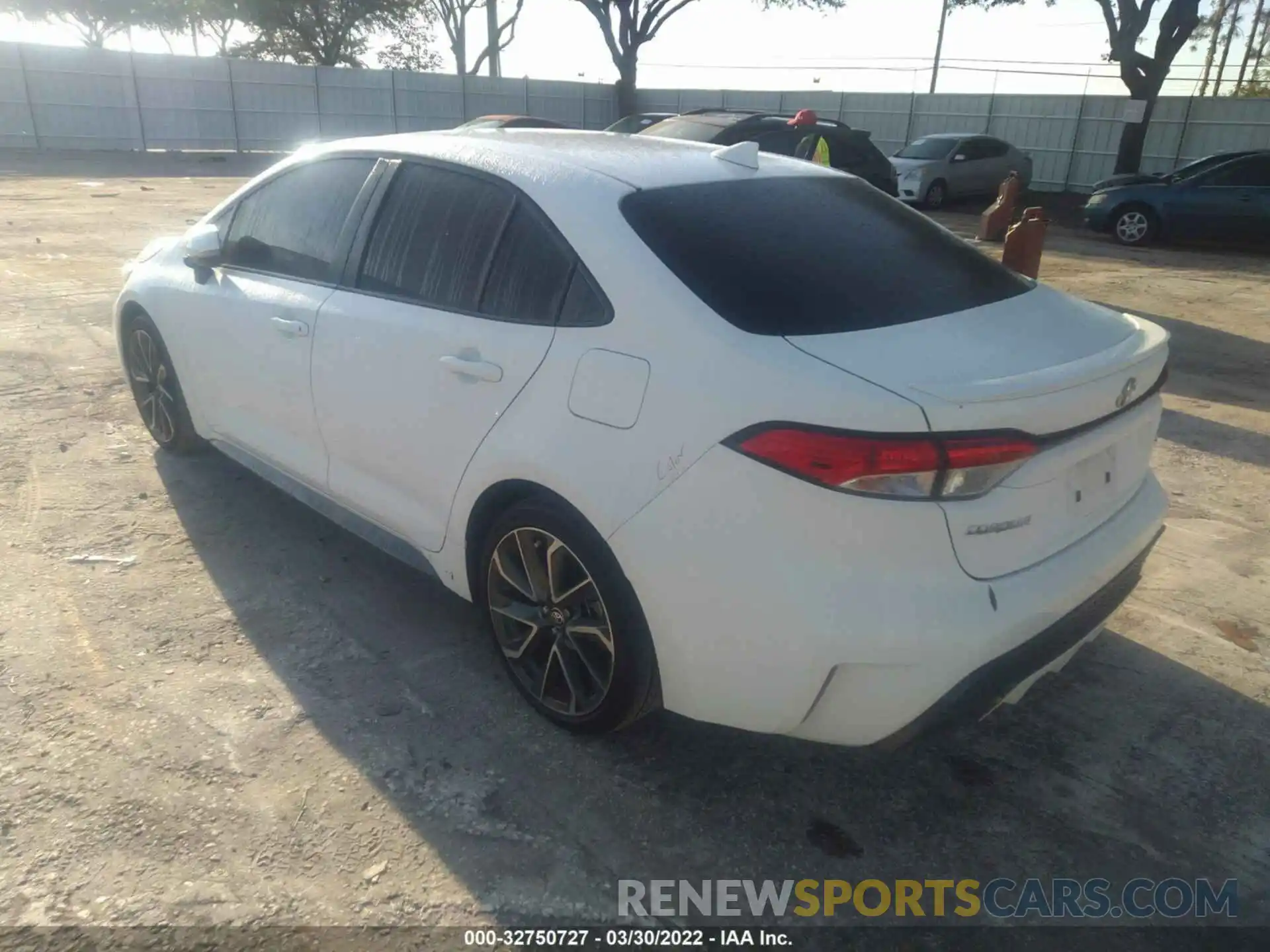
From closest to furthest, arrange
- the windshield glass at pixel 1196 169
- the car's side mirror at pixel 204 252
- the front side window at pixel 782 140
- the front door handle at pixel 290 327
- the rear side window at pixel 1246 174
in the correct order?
the front door handle at pixel 290 327, the car's side mirror at pixel 204 252, the front side window at pixel 782 140, the rear side window at pixel 1246 174, the windshield glass at pixel 1196 169

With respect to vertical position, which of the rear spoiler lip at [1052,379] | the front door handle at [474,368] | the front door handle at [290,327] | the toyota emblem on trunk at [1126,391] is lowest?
the front door handle at [290,327]

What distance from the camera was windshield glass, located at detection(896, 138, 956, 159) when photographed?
62.7ft

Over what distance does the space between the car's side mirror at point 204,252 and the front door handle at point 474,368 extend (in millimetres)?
1704

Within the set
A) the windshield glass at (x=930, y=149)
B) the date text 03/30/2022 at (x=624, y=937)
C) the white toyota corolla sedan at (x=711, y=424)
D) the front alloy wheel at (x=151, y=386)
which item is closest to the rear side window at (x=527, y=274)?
the white toyota corolla sedan at (x=711, y=424)

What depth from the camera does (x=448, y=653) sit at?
10.8 ft

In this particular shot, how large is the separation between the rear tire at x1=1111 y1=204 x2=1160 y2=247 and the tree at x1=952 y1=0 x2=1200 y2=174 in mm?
6237

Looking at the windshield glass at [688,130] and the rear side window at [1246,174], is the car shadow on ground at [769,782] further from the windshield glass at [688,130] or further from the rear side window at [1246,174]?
the rear side window at [1246,174]

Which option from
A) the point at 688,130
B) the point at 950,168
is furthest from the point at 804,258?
the point at 950,168

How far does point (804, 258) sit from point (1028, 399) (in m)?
0.77

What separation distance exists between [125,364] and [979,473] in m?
4.33

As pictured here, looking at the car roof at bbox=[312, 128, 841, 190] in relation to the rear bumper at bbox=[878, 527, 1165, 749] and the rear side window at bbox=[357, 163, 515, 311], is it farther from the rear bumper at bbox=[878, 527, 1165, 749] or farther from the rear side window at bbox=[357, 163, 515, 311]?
the rear bumper at bbox=[878, 527, 1165, 749]

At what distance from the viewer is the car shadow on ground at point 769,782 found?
2445 millimetres

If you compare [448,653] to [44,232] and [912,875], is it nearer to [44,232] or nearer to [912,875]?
[912,875]

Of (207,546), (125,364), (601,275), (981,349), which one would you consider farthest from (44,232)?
(981,349)
